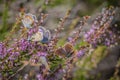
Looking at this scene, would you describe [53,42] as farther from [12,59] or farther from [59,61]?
[12,59]

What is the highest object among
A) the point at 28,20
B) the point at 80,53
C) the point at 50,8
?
A: the point at 50,8

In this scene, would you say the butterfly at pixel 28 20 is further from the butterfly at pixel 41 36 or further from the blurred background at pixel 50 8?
the blurred background at pixel 50 8

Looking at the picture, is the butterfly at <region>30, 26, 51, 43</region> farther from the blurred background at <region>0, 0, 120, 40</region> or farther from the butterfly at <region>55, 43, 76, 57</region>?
the blurred background at <region>0, 0, 120, 40</region>

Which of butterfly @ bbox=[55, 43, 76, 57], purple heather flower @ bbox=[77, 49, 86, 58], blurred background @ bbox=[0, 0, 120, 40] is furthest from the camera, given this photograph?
blurred background @ bbox=[0, 0, 120, 40]

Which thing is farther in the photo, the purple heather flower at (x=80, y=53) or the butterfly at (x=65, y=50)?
the purple heather flower at (x=80, y=53)

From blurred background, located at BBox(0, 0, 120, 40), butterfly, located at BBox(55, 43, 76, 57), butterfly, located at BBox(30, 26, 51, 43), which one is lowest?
butterfly, located at BBox(55, 43, 76, 57)

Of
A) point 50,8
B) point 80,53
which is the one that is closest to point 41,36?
point 80,53

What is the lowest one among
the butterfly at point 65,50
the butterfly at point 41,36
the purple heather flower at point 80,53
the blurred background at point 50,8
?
the purple heather flower at point 80,53

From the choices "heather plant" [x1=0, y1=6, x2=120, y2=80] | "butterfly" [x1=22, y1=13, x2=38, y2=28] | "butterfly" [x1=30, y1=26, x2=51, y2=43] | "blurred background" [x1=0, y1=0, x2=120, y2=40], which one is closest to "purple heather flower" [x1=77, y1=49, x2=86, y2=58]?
"heather plant" [x1=0, y1=6, x2=120, y2=80]

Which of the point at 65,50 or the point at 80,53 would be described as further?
the point at 80,53

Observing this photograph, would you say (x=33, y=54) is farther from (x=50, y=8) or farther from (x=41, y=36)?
(x=50, y=8)

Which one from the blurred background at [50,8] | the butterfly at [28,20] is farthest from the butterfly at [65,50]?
the blurred background at [50,8]

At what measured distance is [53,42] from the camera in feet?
6.75

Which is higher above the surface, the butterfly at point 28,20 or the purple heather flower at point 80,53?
the butterfly at point 28,20
